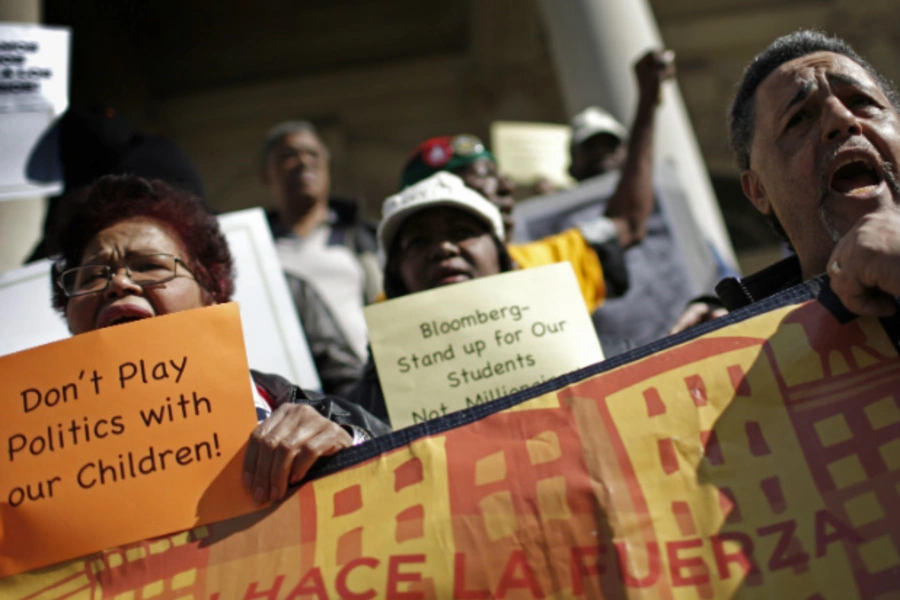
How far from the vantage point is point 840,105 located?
1855 millimetres

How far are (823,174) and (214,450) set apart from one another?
1275 mm

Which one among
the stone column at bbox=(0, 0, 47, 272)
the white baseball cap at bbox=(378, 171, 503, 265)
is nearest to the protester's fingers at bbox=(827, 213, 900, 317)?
the white baseball cap at bbox=(378, 171, 503, 265)

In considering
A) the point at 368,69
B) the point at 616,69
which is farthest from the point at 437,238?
the point at 368,69

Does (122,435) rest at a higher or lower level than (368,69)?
lower

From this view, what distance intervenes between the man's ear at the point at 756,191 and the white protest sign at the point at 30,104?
209 cm

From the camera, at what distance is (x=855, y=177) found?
5.94 feet

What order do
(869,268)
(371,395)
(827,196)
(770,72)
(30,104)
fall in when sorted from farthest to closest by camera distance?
(30,104)
(371,395)
(770,72)
(827,196)
(869,268)

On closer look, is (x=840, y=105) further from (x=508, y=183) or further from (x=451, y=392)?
(x=508, y=183)

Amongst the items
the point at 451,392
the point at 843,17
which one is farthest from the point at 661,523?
the point at 843,17

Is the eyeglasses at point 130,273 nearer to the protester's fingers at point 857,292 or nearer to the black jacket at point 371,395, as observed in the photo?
the black jacket at point 371,395

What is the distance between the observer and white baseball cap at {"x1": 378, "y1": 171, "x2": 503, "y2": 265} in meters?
2.57

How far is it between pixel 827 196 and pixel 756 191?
0.37 metres

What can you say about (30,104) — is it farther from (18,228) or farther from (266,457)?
(266,457)

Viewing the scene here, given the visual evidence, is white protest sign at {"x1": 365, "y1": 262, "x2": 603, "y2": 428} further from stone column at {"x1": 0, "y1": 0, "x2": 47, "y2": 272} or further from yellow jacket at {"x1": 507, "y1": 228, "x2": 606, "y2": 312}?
stone column at {"x1": 0, "y1": 0, "x2": 47, "y2": 272}
